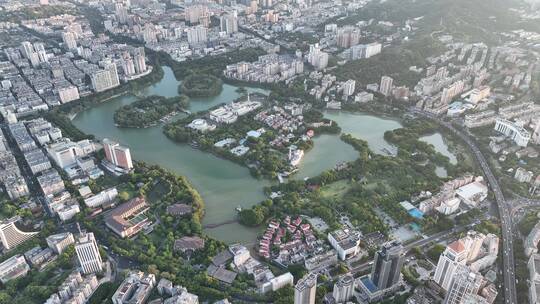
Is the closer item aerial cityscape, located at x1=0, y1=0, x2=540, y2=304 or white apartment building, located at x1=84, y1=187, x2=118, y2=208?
aerial cityscape, located at x1=0, y1=0, x2=540, y2=304

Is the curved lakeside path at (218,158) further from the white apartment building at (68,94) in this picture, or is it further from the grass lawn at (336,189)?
the white apartment building at (68,94)

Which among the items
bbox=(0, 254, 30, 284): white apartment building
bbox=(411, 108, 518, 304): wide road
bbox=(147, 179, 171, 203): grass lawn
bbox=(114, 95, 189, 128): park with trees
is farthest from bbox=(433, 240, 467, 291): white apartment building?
bbox=(114, 95, 189, 128): park with trees

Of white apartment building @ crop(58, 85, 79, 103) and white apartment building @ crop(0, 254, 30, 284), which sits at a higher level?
white apartment building @ crop(58, 85, 79, 103)

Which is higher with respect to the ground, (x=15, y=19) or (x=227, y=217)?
(x=15, y=19)

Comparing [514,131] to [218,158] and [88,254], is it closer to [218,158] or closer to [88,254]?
[218,158]

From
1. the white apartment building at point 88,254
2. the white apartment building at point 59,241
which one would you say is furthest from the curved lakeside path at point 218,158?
the white apartment building at point 59,241

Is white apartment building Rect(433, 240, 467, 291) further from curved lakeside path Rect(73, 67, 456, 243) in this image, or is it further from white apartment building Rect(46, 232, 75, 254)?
white apartment building Rect(46, 232, 75, 254)

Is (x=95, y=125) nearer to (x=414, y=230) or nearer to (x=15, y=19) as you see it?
(x=414, y=230)

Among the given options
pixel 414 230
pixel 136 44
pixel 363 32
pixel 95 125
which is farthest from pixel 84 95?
pixel 363 32
